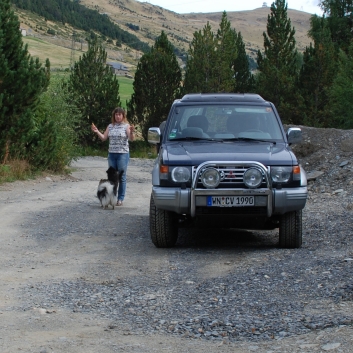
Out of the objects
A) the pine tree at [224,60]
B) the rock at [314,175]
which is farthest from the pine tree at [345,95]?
the rock at [314,175]

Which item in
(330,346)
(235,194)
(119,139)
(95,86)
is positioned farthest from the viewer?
(95,86)

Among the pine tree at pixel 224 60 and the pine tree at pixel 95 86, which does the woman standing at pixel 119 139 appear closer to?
the pine tree at pixel 95 86

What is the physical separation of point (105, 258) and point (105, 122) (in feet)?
123

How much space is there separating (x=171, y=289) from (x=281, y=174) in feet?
8.09

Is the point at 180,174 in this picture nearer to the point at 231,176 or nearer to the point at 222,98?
the point at 231,176

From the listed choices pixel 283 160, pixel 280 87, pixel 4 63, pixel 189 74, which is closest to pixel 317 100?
pixel 280 87

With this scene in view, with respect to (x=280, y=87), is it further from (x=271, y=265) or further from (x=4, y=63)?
(x=271, y=265)

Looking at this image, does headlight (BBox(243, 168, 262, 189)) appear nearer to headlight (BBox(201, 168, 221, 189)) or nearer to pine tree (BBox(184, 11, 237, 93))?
headlight (BBox(201, 168, 221, 189))

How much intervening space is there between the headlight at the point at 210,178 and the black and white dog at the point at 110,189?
16.6 feet

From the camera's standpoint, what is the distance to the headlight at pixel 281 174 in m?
9.08

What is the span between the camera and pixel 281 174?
9.10 m

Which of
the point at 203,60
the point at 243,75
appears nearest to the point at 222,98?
the point at 203,60

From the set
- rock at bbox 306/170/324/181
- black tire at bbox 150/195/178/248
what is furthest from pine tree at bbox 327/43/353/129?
black tire at bbox 150/195/178/248

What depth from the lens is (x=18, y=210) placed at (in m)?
13.8
